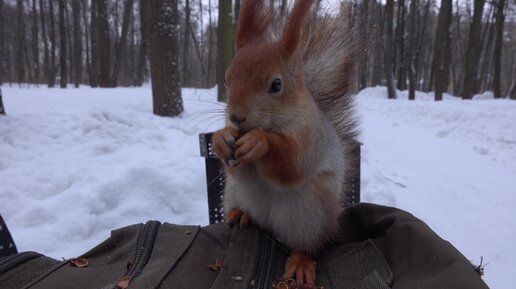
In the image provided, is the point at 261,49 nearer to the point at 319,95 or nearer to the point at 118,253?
the point at 319,95

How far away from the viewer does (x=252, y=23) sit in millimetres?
1316

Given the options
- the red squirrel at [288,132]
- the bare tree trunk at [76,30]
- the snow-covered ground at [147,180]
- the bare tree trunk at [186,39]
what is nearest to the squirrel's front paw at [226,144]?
the red squirrel at [288,132]

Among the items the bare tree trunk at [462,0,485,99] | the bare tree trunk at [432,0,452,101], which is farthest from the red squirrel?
the bare tree trunk at [432,0,452,101]

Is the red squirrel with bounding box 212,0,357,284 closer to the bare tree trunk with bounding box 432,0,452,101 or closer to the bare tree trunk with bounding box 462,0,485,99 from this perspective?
the bare tree trunk with bounding box 462,0,485,99

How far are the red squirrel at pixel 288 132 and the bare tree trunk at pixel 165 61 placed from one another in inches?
131

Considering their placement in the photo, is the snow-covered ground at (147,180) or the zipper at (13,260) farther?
the snow-covered ground at (147,180)

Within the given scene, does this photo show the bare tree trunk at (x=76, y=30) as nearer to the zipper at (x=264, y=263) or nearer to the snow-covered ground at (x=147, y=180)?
the snow-covered ground at (x=147, y=180)

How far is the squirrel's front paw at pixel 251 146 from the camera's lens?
107 centimetres

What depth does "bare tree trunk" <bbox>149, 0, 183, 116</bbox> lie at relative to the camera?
459 cm

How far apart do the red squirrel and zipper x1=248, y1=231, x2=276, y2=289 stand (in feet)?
0.16

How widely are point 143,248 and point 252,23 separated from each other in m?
0.79

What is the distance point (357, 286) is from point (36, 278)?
0.87 metres

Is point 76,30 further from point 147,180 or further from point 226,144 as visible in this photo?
point 226,144

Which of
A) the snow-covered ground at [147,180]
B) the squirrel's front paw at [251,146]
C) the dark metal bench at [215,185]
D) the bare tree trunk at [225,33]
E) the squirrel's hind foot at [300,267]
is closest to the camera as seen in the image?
the squirrel's front paw at [251,146]
